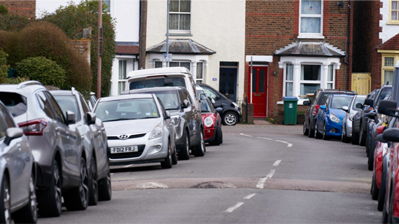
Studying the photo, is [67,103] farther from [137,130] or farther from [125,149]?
[137,130]

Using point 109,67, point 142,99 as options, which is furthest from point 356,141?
point 109,67

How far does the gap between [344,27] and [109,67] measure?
15.0 meters

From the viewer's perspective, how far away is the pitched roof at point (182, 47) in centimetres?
3769

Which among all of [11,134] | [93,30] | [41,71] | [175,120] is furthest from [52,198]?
[93,30]

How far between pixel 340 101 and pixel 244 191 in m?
14.6

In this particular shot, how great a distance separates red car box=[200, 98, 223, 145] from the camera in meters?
21.4

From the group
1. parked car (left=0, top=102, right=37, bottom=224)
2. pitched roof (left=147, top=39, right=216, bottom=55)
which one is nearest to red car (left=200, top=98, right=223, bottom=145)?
parked car (left=0, top=102, right=37, bottom=224)

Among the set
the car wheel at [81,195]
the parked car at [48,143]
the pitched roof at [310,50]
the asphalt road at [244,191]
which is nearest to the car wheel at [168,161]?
the asphalt road at [244,191]

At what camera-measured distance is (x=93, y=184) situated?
9.66m

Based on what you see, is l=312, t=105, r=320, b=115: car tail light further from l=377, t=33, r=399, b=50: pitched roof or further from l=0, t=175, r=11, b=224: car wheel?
l=0, t=175, r=11, b=224: car wheel

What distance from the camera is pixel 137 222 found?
26.8 ft

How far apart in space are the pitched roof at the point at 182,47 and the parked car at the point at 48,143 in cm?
2900

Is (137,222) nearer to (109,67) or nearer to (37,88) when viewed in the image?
(37,88)

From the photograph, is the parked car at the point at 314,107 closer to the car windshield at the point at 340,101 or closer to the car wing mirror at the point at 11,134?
the car windshield at the point at 340,101
